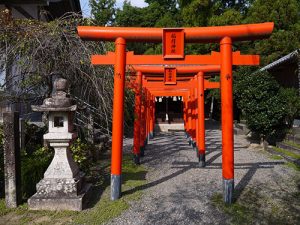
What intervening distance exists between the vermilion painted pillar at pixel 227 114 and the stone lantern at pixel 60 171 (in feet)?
7.98

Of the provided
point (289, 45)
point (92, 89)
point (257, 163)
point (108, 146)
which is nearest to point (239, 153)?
point (257, 163)

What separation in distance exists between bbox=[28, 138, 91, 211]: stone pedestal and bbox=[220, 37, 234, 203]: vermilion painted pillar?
2.43m

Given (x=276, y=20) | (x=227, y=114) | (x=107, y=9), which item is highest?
(x=107, y=9)

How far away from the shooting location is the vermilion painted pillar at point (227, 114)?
569 centimetres

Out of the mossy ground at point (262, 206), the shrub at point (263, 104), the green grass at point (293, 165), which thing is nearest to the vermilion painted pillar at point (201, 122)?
the green grass at point (293, 165)

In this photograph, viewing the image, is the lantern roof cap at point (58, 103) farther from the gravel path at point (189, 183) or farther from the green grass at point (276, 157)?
the green grass at point (276, 157)

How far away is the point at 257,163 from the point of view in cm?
940

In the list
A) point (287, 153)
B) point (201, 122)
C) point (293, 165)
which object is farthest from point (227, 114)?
point (287, 153)

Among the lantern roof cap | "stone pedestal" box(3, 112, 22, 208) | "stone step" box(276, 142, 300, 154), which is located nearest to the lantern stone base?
"stone pedestal" box(3, 112, 22, 208)

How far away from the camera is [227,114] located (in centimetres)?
571

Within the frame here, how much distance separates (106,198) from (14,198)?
1534mm

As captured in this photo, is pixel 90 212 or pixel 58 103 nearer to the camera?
pixel 90 212

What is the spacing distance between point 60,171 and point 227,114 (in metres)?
2.97

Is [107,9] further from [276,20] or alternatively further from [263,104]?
[263,104]
